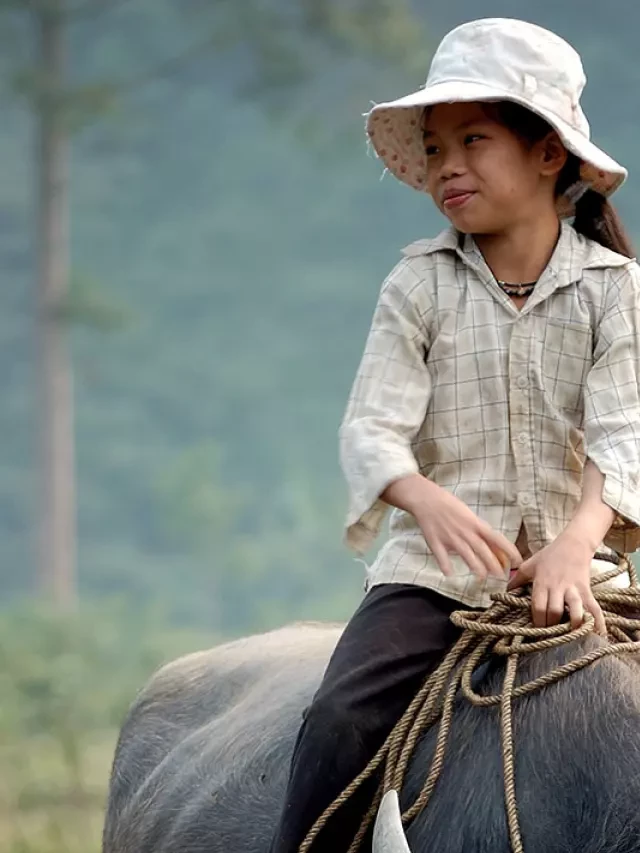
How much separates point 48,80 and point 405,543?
10.9 meters

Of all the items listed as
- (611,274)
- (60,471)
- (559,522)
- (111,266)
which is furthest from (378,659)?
(111,266)

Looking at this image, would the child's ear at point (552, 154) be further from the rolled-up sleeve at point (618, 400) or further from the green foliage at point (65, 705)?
the green foliage at point (65, 705)

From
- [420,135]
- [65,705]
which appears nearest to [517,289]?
[420,135]

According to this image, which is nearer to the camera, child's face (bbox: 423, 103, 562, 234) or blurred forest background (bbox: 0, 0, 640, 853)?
child's face (bbox: 423, 103, 562, 234)

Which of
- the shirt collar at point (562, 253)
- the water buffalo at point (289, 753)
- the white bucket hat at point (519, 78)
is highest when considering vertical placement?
the white bucket hat at point (519, 78)

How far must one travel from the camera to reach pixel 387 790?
205 centimetres

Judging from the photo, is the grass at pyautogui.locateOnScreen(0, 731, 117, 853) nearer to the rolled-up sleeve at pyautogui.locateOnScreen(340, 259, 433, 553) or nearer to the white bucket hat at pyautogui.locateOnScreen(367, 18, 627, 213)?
the rolled-up sleeve at pyautogui.locateOnScreen(340, 259, 433, 553)

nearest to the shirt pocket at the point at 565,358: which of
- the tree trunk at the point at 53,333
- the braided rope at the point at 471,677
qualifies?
the braided rope at the point at 471,677

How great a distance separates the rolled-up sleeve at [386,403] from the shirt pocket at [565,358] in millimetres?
159

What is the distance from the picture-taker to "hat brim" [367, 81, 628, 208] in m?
2.16

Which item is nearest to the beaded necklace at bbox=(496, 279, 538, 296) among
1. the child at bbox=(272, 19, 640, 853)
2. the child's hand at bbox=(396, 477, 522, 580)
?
the child at bbox=(272, 19, 640, 853)

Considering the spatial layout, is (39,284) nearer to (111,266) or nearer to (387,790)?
(111,266)

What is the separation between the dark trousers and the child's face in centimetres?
51

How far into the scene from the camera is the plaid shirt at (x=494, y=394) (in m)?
2.17
